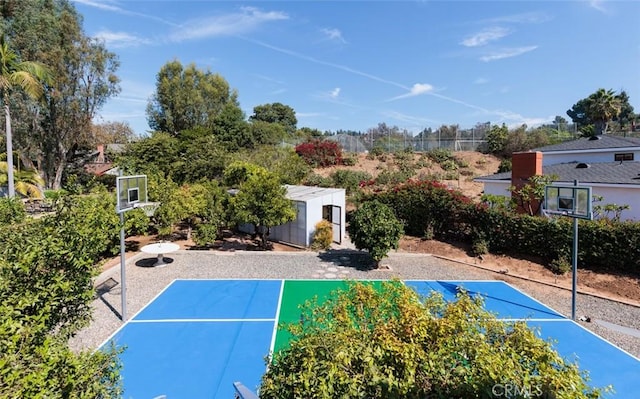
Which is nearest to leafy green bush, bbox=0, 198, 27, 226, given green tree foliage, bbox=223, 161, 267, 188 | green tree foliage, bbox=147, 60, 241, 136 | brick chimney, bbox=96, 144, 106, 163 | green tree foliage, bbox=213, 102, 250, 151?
green tree foliage, bbox=223, 161, 267, 188

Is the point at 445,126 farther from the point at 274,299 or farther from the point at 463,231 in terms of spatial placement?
the point at 274,299

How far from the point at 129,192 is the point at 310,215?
911 cm

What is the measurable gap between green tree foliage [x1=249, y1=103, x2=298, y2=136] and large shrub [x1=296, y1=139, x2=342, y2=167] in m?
36.2

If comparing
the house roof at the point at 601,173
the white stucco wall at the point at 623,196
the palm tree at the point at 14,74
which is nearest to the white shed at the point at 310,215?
the house roof at the point at 601,173

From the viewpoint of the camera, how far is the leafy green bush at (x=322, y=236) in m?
16.9

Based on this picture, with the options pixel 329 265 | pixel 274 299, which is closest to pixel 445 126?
pixel 329 265

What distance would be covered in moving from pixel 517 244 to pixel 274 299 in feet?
35.7

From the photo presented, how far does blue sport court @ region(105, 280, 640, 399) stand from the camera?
675 centimetres

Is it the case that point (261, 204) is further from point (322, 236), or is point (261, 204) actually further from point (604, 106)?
point (604, 106)

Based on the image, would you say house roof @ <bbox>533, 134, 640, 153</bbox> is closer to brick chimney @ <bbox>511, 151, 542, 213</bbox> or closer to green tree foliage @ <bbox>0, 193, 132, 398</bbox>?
brick chimney @ <bbox>511, 151, 542, 213</bbox>

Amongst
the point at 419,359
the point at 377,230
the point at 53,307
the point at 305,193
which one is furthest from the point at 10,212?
the point at 419,359

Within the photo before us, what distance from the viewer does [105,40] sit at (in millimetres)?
29078

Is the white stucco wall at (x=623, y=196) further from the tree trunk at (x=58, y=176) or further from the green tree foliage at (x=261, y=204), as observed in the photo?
the tree trunk at (x=58, y=176)

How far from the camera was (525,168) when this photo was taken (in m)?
17.4
